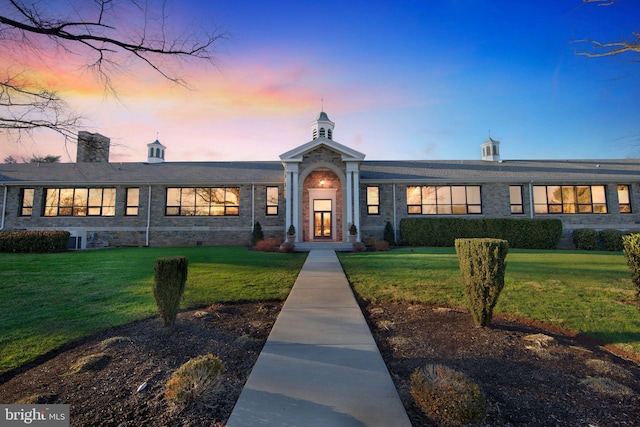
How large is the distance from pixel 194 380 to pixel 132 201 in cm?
2151

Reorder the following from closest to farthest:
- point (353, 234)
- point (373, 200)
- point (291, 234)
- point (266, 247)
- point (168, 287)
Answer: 1. point (168, 287)
2. point (266, 247)
3. point (291, 234)
4. point (353, 234)
5. point (373, 200)

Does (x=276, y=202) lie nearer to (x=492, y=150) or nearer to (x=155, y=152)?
(x=155, y=152)

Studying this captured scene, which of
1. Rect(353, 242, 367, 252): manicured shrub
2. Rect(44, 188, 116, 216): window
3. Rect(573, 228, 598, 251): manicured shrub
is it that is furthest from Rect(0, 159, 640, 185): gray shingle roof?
Rect(353, 242, 367, 252): manicured shrub

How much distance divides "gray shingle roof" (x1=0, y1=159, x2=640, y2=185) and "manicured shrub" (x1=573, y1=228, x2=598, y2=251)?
3683 mm

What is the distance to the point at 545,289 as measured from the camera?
7.34m

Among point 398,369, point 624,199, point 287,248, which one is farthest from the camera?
point 624,199

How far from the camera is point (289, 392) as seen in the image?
3.06m

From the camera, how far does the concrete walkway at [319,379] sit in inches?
104

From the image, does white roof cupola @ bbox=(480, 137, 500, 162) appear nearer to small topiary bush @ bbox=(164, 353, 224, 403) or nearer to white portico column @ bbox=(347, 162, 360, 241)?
→ white portico column @ bbox=(347, 162, 360, 241)

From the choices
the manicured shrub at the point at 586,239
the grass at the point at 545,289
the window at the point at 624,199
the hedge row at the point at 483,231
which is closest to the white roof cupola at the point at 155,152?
the hedge row at the point at 483,231

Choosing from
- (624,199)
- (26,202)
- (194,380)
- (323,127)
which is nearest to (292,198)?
(323,127)

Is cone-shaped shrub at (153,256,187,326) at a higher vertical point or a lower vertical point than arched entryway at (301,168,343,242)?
lower

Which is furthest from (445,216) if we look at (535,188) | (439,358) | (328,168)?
(439,358)

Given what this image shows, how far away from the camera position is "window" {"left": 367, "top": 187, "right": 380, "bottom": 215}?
20484mm
